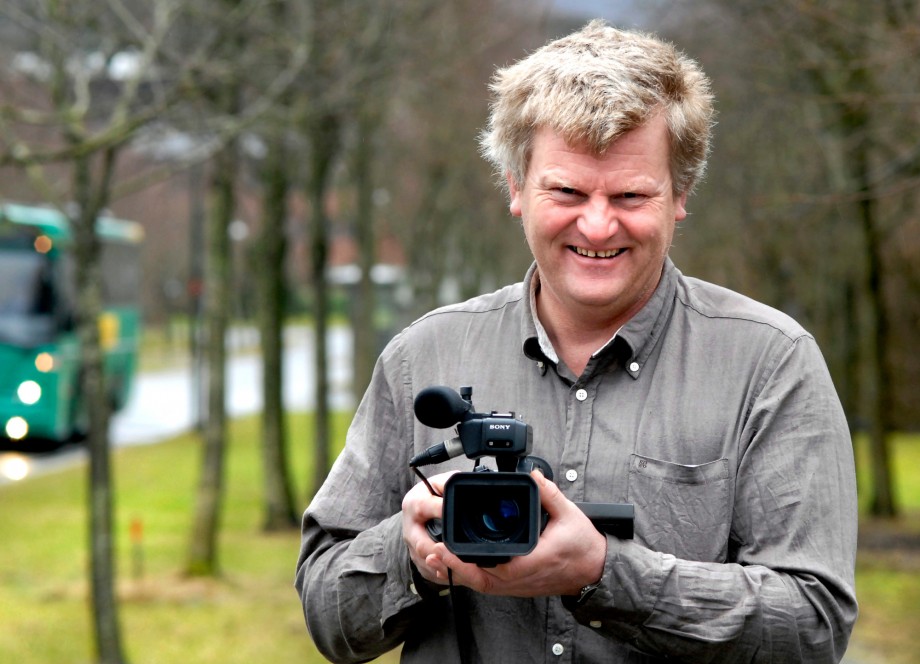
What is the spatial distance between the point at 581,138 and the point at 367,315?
1578cm

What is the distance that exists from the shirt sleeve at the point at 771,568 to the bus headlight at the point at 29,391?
1926 centimetres

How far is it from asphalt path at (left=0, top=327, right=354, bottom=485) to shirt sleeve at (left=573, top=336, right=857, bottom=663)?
40.4ft

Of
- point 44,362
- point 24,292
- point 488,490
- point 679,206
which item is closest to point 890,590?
point 679,206

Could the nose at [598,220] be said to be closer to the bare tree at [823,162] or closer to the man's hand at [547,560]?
the man's hand at [547,560]

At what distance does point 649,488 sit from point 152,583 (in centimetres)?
1082

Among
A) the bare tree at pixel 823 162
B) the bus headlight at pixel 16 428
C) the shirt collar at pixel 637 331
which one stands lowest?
the bus headlight at pixel 16 428

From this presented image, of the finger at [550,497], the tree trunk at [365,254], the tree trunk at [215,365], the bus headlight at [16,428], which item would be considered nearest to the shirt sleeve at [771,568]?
the finger at [550,497]

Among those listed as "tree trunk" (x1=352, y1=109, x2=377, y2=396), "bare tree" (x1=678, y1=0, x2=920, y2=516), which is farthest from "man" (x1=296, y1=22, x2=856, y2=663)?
"tree trunk" (x1=352, y1=109, x2=377, y2=396)

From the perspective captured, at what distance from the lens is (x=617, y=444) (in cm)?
239

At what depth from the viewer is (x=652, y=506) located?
2.35 metres

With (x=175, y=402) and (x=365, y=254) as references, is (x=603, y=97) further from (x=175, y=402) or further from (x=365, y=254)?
(x=175, y=402)

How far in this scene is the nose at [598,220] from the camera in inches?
93.1

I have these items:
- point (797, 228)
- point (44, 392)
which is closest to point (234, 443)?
point (44, 392)

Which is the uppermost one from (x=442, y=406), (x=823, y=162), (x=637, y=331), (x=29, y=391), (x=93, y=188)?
(x=823, y=162)
